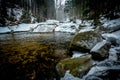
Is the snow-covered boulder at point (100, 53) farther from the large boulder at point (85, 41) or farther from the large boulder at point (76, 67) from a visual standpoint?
the large boulder at point (85, 41)

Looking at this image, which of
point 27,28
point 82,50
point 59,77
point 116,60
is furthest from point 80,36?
point 27,28

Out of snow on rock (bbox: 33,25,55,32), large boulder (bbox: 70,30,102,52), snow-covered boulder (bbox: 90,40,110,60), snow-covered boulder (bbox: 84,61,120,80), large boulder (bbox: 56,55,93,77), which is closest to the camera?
snow-covered boulder (bbox: 84,61,120,80)

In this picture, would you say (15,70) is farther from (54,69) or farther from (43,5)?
(43,5)

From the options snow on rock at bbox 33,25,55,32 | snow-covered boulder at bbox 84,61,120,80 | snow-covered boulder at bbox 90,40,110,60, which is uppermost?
snow on rock at bbox 33,25,55,32

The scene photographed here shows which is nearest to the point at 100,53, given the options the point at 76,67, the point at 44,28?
the point at 76,67

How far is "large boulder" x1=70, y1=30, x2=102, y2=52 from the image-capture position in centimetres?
733

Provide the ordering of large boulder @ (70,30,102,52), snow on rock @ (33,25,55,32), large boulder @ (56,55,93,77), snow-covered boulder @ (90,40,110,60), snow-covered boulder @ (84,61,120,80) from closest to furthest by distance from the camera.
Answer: snow-covered boulder @ (84,61,120,80) < large boulder @ (56,55,93,77) < snow-covered boulder @ (90,40,110,60) < large boulder @ (70,30,102,52) < snow on rock @ (33,25,55,32)

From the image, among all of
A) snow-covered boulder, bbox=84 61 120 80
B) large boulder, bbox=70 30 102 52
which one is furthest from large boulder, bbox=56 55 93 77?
large boulder, bbox=70 30 102 52

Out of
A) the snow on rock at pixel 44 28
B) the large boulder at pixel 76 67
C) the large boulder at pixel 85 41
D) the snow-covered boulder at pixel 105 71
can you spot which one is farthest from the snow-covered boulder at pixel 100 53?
the snow on rock at pixel 44 28

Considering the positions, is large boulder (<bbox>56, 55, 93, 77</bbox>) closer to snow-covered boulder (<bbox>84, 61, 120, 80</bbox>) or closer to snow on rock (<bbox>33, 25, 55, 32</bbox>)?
snow-covered boulder (<bbox>84, 61, 120, 80</bbox>)

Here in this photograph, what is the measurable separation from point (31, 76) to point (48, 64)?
3.94ft

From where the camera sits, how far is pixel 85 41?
7500mm

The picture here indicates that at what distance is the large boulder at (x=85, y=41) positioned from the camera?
733cm

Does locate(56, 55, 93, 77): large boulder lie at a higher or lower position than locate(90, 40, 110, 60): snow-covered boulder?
lower
